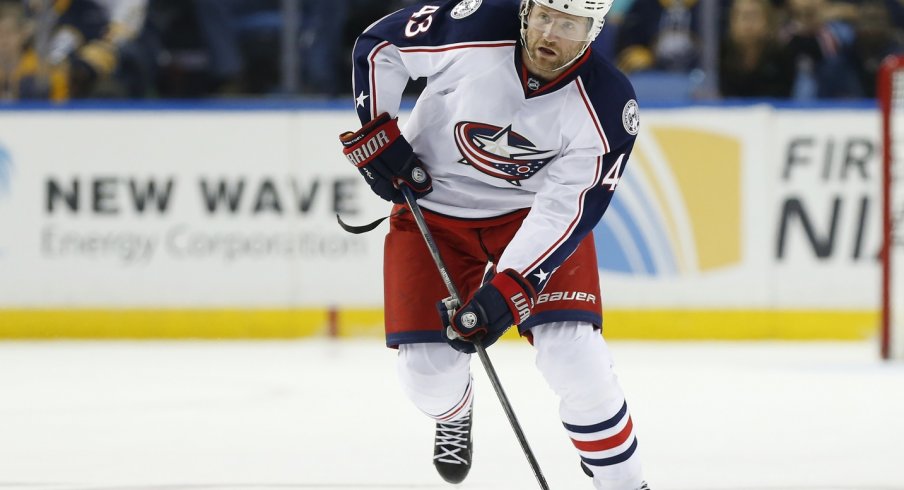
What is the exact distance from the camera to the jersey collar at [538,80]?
3.10 metres

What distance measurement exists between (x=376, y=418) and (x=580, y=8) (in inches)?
78.8

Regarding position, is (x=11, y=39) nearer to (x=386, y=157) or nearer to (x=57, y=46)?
(x=57, y=46)

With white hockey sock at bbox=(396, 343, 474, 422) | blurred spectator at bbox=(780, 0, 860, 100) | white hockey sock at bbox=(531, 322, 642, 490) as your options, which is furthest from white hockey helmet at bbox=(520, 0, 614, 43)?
blurred spectator at bbox=(780, 0, 860, 100)

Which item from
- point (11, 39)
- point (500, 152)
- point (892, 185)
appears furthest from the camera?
point (11, 39)

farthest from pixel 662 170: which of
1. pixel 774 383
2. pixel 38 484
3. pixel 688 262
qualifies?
pixel 38 484

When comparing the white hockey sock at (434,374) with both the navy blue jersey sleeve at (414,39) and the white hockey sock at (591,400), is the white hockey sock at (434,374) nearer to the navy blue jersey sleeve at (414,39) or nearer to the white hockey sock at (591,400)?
the white hockey sock at (591,400)

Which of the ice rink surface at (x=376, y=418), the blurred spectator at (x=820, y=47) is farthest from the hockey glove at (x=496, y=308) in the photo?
the blurred spectator at (x=820, y=47)

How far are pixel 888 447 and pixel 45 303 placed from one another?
13.7 feet

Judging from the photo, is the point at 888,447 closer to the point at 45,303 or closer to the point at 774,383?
the point at 774,383

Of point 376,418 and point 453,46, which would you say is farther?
point 376,418

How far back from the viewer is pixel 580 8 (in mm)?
2984

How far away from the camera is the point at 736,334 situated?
6770mm

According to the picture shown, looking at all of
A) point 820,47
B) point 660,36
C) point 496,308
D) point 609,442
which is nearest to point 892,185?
point 820,47

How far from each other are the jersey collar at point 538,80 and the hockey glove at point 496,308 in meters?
0.39
